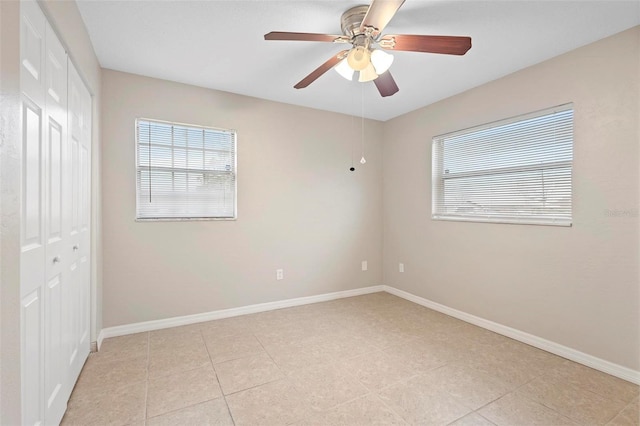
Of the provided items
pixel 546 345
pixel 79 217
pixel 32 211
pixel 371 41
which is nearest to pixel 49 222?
pixel 32 211

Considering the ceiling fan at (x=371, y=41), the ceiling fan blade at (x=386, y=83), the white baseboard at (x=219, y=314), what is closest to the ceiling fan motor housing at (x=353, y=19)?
the ceiling fan at (x=371, y=41)

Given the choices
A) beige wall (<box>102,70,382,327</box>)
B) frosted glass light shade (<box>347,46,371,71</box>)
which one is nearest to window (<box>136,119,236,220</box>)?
beige wall (<box>102,70,382,327</box>)

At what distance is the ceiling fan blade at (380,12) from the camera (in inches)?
56.2

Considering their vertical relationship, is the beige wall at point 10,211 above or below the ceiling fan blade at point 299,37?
below

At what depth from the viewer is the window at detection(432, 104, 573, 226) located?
248cm

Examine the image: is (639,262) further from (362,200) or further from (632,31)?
(362,200)

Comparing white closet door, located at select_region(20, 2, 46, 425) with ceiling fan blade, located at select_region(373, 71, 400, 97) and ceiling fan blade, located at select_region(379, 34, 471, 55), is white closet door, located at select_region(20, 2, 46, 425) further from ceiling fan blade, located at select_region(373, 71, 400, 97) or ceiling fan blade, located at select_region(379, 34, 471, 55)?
ceiling fan blade, located at select_region(373, 71, 400, 97)

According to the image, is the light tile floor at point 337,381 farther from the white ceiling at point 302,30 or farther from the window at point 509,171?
the white ceiling at point 302,30

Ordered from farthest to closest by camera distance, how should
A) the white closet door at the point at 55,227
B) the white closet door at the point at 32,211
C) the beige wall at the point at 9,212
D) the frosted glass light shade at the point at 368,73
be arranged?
the frosted glass light shade at the point at 368,73 → the white closet door at the point at 55,227 → the white closet door at the point at 32,211 → the beige wall at the point at 9,212

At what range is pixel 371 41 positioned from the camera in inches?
72.9

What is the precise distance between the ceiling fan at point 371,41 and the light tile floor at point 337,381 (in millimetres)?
2150

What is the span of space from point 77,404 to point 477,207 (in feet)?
12.1

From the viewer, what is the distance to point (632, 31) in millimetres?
2057

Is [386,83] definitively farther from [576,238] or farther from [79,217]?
[79,217]
